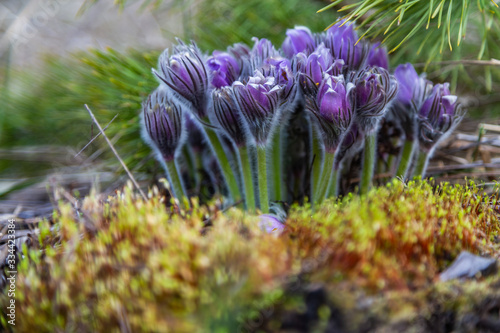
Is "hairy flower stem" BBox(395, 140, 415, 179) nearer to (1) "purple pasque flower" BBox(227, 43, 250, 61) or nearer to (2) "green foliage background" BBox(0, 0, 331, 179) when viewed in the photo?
(1) "purple pasque flower" BBox(227, 43, 250, 61)

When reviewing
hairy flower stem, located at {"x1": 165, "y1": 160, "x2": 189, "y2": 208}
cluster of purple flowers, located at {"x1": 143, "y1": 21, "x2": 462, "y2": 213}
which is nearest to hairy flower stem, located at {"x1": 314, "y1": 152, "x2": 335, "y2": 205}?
cluster of purple flowers, located at {"x1": 143, "y1": 21, "x2": 462, "y2": 213}

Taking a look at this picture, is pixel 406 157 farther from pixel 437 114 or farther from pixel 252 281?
pixel 252 281

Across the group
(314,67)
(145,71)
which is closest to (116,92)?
(145,71)

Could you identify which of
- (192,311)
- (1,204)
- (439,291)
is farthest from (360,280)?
(1,204)

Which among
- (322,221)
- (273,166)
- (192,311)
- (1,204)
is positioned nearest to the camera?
(192,311)

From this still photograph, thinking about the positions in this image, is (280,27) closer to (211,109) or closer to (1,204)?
(211,109)

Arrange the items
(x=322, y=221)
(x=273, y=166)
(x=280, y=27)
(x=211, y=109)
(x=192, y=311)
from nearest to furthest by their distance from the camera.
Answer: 1. (x=192, y=311)
2. (x=322, y=221)
3. (x=211, y=109)
4. (x=273, y=166)
5. (x=280, y=27)

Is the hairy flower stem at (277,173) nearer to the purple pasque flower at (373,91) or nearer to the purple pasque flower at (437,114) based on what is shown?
the purple pasque flower at (373,91)
